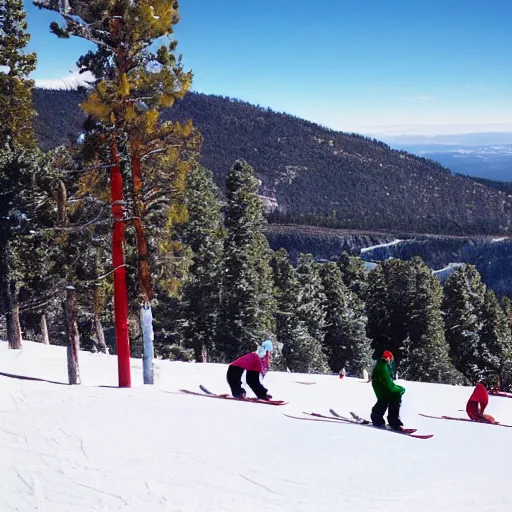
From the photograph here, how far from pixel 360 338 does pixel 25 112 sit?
111 ft

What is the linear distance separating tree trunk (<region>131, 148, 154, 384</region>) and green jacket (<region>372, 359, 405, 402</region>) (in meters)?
8.46

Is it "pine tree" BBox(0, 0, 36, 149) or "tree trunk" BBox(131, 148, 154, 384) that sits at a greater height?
"pine tree" BBox(0, 0, 36, 149)

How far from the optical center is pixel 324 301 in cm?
5522

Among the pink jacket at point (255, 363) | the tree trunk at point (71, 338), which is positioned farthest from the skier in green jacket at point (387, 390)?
the tree trunk at point (71, 338)

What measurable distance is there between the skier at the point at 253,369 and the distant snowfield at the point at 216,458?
0.77 m

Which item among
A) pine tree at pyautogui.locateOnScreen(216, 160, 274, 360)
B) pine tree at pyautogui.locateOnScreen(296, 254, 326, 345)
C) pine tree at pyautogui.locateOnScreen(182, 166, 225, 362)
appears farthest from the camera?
pine tree at pyautogui.locateOnScreen(296, 254, 326, 345)

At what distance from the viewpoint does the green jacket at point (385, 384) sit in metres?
12.9

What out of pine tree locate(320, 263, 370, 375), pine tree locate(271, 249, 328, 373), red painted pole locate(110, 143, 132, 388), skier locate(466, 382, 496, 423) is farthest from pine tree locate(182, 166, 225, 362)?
skier locate(466, 382, 496, 423)

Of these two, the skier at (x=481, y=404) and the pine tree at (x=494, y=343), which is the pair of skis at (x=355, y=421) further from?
the pine tree at (x=494, y=343)

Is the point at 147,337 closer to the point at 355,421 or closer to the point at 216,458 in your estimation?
the point at 355,421

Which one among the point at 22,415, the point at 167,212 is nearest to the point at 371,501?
the point at 22,415

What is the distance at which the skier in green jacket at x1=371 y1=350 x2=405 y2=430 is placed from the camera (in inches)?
510

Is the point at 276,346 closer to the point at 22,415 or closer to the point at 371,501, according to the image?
the point at 22,415

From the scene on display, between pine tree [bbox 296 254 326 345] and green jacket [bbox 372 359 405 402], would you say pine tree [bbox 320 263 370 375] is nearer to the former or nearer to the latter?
pine tree [bbox 296 254 326 345]
